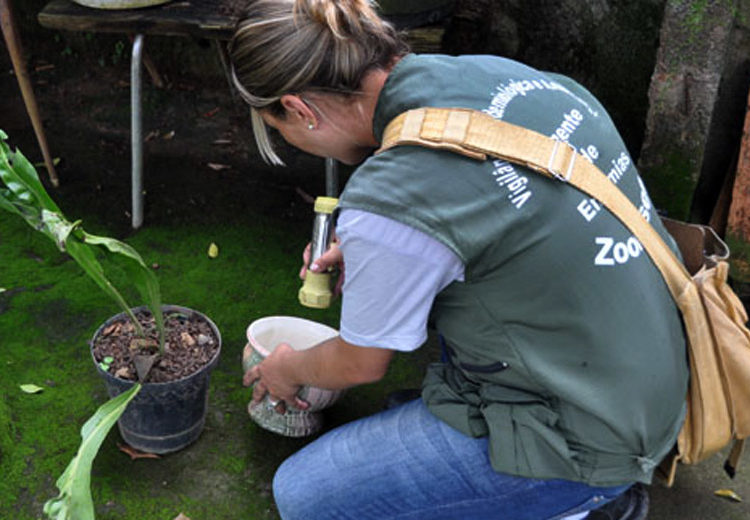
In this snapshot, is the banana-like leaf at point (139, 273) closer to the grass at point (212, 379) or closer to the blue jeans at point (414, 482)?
the grass at point (212, 379)

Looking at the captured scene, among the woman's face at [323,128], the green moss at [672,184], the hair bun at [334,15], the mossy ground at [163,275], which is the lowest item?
the mossy ground at [163,275]

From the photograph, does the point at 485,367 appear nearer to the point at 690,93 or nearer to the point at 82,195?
the point at 690,93

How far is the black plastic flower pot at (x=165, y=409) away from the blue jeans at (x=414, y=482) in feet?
1.39

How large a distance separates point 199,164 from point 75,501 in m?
2.08

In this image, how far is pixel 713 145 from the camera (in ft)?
7.94

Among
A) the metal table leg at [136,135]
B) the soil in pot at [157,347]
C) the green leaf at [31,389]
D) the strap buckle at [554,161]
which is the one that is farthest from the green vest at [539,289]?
the metal table leg at [136,135]

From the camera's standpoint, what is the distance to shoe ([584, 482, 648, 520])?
65.1 inches

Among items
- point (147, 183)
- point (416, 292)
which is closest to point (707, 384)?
point (416, 292)

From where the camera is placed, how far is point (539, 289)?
1.36m

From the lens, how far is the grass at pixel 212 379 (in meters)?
2.02

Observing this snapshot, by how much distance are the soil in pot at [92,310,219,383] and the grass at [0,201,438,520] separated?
0.27m

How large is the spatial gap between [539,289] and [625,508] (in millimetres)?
594

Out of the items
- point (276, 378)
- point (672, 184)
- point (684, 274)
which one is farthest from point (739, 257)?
point (276, 378)

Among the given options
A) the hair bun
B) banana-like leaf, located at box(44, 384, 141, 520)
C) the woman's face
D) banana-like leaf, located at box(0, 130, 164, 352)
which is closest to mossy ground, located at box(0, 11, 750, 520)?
banana-like leaf, located at box(44, 384, 141, 520)
